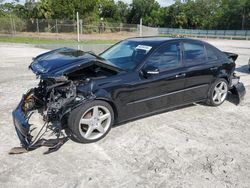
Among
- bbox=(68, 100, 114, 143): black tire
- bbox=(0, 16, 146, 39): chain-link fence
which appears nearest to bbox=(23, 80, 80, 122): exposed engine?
bbox=(68, 100, 114, 143): black tire

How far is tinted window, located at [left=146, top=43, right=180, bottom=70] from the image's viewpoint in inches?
170

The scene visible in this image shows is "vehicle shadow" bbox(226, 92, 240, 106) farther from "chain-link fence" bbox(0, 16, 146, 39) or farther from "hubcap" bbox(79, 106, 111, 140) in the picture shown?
"chain-link fence" bbox(0, 16, 146, 39)

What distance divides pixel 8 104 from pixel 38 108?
4.81ft

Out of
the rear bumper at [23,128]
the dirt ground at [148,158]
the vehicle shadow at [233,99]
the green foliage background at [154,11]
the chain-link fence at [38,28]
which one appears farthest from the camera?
the green foliage background at [154,11]

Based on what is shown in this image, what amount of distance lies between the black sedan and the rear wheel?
3 cm

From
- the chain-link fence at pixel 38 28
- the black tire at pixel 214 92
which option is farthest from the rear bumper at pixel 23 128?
the chain-link fence at pixel 38 28

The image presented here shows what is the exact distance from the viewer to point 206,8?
78812mm

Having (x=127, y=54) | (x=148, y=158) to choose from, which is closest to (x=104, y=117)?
(x=148, y=158)

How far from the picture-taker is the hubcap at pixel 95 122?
3695 millimetres

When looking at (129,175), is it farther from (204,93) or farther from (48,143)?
(204,93)

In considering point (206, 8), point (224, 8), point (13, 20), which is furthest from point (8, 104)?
point (206, 8)

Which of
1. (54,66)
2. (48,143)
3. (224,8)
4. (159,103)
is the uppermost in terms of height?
(224,8)

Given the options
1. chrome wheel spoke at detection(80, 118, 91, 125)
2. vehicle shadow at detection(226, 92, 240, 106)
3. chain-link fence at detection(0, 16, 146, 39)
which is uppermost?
chain-link fence at detection(0, 16, 146, 39)

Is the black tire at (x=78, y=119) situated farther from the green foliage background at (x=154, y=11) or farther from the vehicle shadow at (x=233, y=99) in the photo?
the green foliage background at (x=154, y=11)
